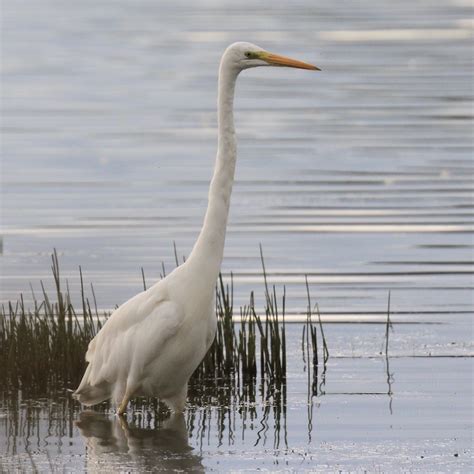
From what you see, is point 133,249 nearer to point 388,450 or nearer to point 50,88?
point 388,450

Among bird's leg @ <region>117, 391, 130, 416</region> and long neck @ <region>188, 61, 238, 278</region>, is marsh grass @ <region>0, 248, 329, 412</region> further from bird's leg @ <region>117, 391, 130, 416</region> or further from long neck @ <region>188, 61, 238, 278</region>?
long neck @ <region>188, 61, 238, 278</region>

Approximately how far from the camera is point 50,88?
34.2 meters

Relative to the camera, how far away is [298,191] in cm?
2073

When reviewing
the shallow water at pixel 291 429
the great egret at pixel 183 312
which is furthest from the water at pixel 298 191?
the great egret at pixel 183 312

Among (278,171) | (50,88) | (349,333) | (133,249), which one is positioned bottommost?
(349,333)

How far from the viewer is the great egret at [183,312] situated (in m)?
9.96

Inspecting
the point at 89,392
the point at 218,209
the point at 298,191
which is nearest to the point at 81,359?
the point at 89,392

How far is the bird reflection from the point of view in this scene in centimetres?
899

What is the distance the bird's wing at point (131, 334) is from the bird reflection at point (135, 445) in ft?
1.09

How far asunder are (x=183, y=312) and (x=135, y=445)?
938mm

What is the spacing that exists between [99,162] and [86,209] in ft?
12.9

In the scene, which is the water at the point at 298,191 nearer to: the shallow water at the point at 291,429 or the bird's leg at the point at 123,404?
the shallow water at the point at 291,429

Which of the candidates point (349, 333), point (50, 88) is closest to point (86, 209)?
point (349, 333)

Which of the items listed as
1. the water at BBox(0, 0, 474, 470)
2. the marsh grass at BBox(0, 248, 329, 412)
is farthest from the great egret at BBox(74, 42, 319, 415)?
the marsh grass at BBox(0, 248, 329, 412)
